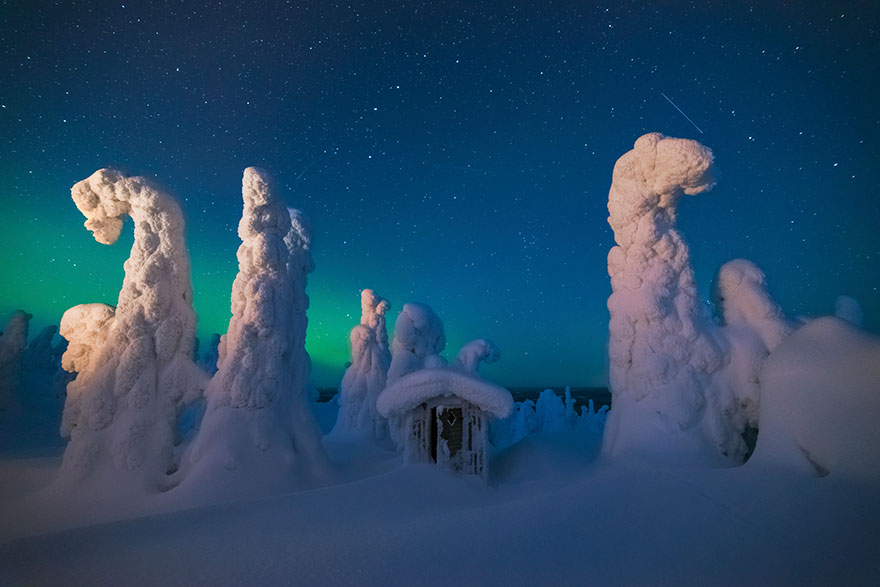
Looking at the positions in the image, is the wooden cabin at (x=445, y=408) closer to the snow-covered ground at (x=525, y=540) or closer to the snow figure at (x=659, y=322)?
the snow figure at (x=659, y=322)

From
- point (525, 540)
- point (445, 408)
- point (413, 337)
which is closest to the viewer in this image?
point (525, 540)

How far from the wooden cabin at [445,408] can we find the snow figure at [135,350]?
201 inches

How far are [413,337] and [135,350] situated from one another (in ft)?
30.6

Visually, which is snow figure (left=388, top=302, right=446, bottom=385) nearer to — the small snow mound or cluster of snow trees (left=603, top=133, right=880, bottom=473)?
cluster of snow trees (left=603, top=133, right=880, bottom=473)

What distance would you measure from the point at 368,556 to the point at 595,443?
11227mm

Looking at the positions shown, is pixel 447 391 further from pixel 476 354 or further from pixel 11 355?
pixel 11 355

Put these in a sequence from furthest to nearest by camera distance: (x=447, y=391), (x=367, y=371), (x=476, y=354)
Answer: (x=367, y=371)
(x=476, y=354)
(x=447, y=391)

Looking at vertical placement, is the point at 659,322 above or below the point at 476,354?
above

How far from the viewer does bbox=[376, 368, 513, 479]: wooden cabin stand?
10805mm

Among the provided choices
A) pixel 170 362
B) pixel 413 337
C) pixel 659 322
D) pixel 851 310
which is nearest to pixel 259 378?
pixel 170 362

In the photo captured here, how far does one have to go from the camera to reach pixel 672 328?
989 centimetres

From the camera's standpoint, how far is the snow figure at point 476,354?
14641mm

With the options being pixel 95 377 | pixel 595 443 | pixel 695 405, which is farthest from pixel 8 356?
pixel 695 405

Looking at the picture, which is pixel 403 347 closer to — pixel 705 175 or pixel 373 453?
pixel 373 453
